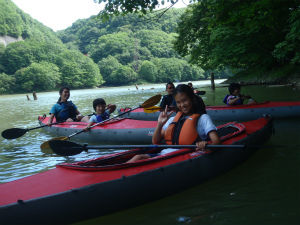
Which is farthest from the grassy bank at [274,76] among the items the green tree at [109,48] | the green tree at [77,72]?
the green tree at [109,48]

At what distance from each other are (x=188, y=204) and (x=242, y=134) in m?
1.59

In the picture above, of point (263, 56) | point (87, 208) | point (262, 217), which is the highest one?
point (263, 56)

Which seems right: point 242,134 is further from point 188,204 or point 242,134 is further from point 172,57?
point 172,57

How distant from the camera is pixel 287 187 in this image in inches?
115

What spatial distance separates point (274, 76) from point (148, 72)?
53.7 metres

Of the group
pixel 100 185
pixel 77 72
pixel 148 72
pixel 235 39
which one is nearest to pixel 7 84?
pixel 77 72

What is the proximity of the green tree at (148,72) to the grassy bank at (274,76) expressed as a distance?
4839 cm

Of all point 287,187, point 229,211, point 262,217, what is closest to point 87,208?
point 229,211

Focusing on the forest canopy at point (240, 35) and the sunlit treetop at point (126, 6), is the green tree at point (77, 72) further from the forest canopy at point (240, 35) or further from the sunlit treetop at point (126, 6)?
the sunlit treetop at point (126, 6)

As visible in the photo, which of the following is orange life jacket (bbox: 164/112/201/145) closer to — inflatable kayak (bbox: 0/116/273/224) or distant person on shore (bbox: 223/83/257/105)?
inflatable kayak (bbox: 0/116/273/224)

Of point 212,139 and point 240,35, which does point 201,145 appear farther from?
point 240,35

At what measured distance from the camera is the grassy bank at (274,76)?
52.4ft

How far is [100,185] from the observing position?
2502mm

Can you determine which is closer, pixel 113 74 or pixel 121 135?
pixel 121 135
